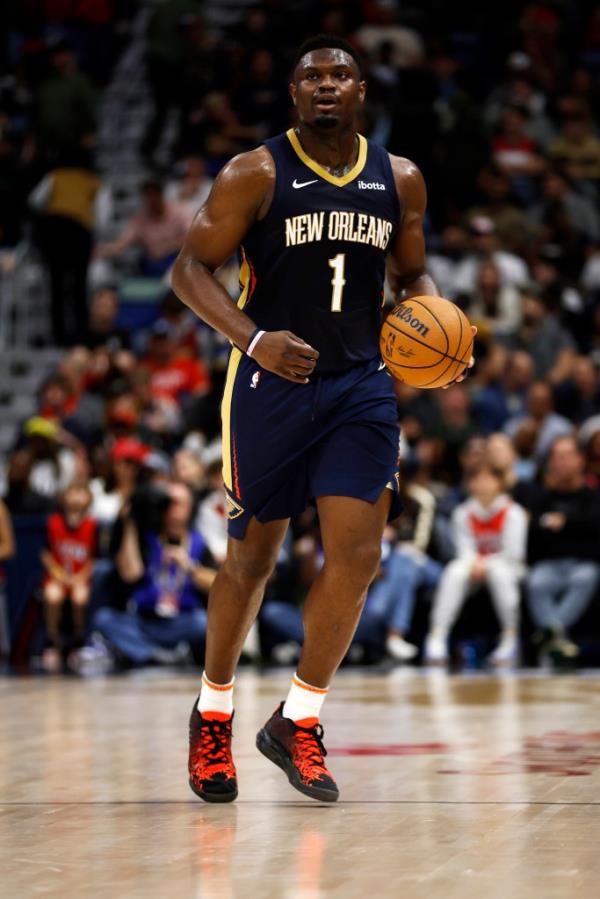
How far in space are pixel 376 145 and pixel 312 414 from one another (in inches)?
35.7

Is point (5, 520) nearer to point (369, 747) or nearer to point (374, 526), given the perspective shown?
point (369, 747)

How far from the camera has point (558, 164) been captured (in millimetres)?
15992

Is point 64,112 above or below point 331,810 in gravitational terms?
above

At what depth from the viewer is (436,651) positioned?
11531 mm

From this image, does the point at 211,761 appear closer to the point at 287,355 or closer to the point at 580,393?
the point at 287,355

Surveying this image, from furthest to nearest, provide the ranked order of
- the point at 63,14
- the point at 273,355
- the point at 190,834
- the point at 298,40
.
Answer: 1. the point at 63,14
2. the point at 298,40
3. the point at 273,355
4. the point at 190,834

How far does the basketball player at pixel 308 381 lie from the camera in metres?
4.96

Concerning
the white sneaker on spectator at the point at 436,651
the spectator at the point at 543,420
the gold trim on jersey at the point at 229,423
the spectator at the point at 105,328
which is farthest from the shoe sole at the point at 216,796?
the spectator at the point at 105,328

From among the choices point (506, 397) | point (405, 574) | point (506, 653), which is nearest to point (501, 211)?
point (506, 397)

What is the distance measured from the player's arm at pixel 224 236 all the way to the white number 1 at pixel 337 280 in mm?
254

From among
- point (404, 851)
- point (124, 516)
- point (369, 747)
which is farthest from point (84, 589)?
point (404, 851)

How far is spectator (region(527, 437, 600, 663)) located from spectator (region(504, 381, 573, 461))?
81cm

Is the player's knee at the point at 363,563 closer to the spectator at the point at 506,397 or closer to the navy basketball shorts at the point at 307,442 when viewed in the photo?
the navy basketball shorts at the point at 307,442

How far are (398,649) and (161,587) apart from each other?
1.69 meters
